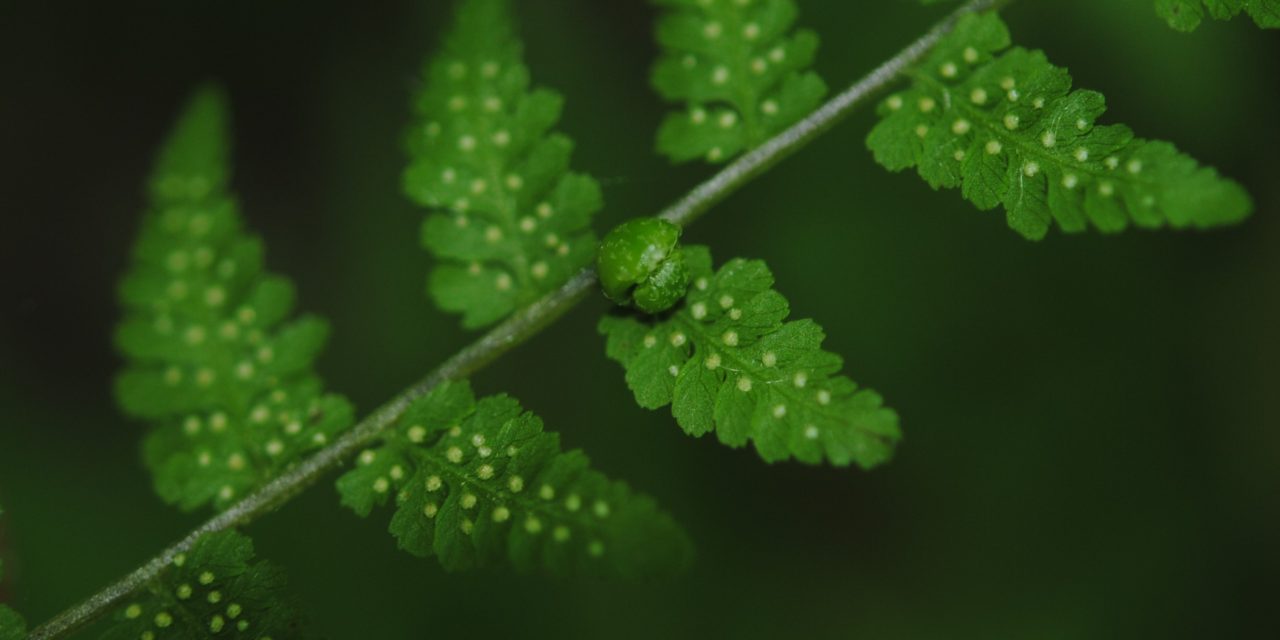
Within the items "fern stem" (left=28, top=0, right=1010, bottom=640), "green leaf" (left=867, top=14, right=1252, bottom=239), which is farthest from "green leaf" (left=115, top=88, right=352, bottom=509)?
"green leaf" (left=867, top=14, right=1252, bottom=239)

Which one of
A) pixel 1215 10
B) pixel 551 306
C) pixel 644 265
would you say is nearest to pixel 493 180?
pixel 551 306

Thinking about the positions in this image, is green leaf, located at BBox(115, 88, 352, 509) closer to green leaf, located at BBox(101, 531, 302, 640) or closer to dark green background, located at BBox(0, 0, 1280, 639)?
green leaf, located at BBox(101, 531, 302, 640)

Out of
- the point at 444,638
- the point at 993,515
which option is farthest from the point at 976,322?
the point at 444,638

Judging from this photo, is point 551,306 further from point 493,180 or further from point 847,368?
point 847,368

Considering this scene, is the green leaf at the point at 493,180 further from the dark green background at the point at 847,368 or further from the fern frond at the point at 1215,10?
the fern frond at the point at 1215,10

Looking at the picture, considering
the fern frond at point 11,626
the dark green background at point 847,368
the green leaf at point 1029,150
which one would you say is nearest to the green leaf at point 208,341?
the fern frond at point 11,626

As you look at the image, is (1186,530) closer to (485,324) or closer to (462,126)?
(485,324)

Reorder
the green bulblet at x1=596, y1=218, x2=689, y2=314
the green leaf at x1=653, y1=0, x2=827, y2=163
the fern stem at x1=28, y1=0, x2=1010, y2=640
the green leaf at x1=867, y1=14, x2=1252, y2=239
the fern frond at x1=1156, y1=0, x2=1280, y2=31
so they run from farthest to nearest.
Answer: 1. the green leaf at x1=653, y1=0, x2=827, y2=163
2. the fern stem at x1=28, y1=0, x2=1010, y2=640
3. the green bulblet at x1=596, y1=218, x2=689, y2=314
4. the fern frond at x1=1156, y1=0, x2=1280, y2=31
5. the green leaf at x1=867, y1=14, x2=1252, y2=239
